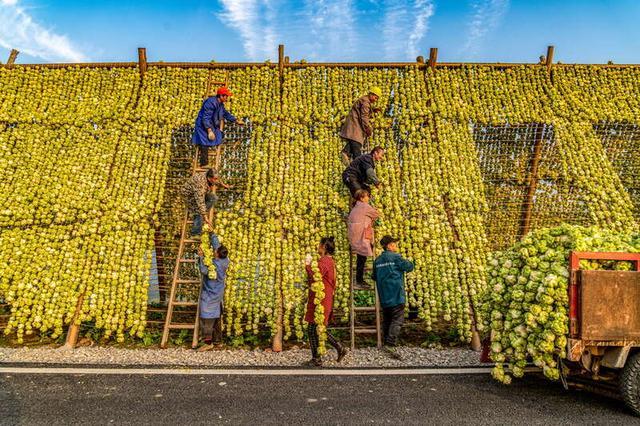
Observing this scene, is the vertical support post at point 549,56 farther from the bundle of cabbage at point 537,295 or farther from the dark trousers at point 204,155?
the dark trousers at point 204,155

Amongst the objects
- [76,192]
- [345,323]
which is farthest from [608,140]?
[76,192]

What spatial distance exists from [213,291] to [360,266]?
9.76 ft

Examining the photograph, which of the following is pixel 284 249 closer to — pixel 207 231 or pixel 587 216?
pixel 207 231

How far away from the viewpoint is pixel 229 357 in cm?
897

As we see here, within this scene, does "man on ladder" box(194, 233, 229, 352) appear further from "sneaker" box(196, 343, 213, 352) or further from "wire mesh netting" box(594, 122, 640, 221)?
"wire mesh netting" box(594, 122, 640, 221)

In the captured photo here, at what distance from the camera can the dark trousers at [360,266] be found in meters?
10.2

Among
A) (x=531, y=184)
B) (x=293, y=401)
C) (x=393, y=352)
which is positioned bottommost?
(x=293, y=401)

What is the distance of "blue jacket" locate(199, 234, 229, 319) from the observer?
9.53 metres

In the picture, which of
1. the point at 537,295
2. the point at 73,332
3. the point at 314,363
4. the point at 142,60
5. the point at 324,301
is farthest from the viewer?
the point at 142,60

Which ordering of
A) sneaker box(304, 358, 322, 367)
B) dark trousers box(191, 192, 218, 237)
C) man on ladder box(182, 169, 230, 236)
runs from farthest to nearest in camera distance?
dark trousers box(191, 192, 218, 237) < man on ladder box(182, 169, 230, 236) < sneaker box(304, 358, 322, 367)

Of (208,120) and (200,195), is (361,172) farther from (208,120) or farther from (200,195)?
(208,120)

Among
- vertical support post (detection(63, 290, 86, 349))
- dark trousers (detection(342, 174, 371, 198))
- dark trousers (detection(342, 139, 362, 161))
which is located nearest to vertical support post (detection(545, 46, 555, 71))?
dark trousers (detection(342, 139, 362, 161))

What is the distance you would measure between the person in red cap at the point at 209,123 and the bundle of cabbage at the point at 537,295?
7195 millimetres

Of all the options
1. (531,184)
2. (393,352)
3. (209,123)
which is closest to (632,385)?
(393,352)
